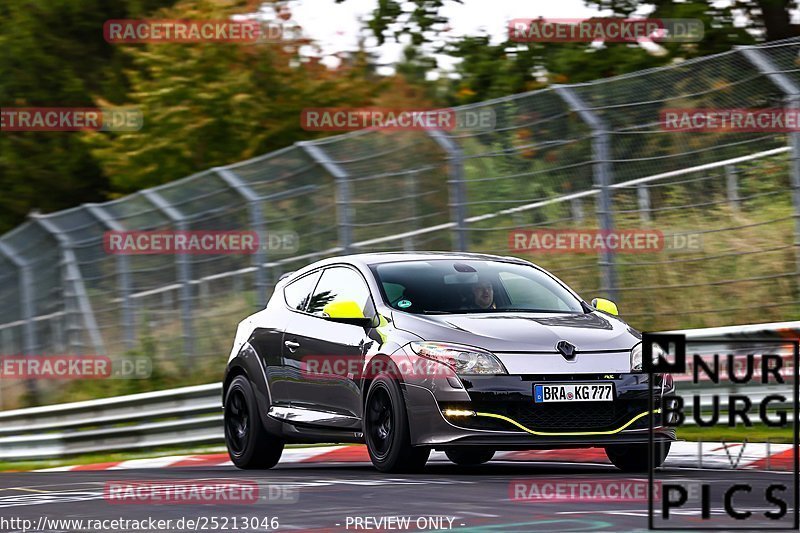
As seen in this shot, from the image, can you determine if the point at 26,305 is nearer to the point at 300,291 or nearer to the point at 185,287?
the point at 185,287

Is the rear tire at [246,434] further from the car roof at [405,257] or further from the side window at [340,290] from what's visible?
the car roof at [405,257]

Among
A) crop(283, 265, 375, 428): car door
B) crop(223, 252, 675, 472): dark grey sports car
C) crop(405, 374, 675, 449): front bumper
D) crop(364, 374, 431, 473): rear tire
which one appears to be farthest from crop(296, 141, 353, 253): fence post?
crop(405, 374, 675, 449): front bumper

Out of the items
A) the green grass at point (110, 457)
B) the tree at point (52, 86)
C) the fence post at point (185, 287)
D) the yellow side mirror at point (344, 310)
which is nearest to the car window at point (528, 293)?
the yellow side mirror at point (344, 310)

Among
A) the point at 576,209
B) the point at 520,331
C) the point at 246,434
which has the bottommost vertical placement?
the point at 246,434

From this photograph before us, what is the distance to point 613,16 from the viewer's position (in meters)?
23.3

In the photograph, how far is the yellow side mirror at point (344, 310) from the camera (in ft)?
35.3

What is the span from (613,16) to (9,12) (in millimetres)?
18858

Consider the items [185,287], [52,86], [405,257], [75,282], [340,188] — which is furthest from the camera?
[52,86]

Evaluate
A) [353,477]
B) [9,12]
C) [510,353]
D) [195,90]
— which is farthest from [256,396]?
[9,12]

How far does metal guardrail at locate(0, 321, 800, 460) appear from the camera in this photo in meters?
16.2

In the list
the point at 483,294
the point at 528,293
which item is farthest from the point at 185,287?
the point at 483,294

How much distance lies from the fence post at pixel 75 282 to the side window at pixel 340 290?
10.3 m

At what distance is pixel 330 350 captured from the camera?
441 inches

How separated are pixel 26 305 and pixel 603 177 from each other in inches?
455
